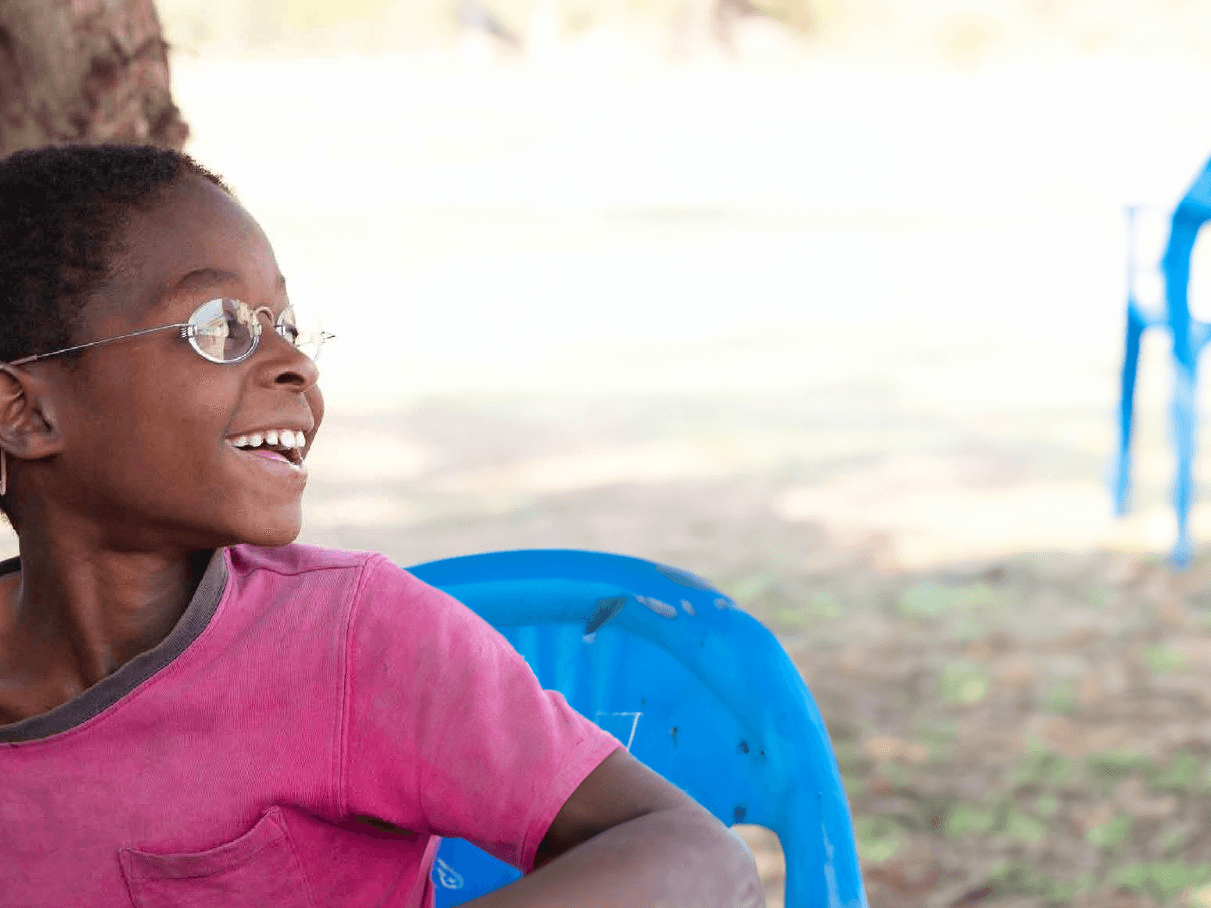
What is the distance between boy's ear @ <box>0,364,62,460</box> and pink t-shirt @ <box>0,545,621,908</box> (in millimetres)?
186

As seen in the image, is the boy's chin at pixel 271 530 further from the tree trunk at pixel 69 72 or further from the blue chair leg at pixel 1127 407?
the blue chair leg at pixel 1127 407

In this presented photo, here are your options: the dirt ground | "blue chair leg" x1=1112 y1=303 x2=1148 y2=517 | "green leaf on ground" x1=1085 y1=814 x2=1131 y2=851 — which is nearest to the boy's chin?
the dirt ground

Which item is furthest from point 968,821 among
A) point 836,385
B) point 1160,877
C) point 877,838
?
point 836,385

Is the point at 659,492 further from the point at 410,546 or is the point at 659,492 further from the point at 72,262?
the point at 72,262

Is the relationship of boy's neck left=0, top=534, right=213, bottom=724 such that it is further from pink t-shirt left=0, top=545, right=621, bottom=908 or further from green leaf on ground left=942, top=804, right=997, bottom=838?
green leaf on ground left=942, top=804, right=997, bottom=838

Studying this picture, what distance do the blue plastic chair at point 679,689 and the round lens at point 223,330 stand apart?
49 cm

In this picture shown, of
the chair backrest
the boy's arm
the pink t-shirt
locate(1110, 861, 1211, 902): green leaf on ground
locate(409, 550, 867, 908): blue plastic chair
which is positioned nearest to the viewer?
the boy's arm

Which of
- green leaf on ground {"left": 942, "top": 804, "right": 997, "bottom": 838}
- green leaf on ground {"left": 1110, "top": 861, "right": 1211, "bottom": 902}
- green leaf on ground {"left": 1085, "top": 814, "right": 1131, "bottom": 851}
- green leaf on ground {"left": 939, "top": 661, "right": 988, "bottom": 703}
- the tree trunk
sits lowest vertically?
green leaf on ground {"left": 1110, "top": 861, "right": 1211, "bottom": 902}

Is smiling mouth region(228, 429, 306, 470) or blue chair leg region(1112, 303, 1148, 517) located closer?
smiling mouth region(228, 429, 306, 470)

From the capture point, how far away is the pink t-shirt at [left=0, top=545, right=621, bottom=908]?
1148mm

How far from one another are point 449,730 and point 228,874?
0.21m

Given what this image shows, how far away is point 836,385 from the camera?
292 inches

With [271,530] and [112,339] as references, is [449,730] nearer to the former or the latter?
[271,530]

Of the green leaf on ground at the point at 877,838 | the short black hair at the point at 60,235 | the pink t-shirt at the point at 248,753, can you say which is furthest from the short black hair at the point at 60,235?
the green leaf on ground at the point at 877,838
